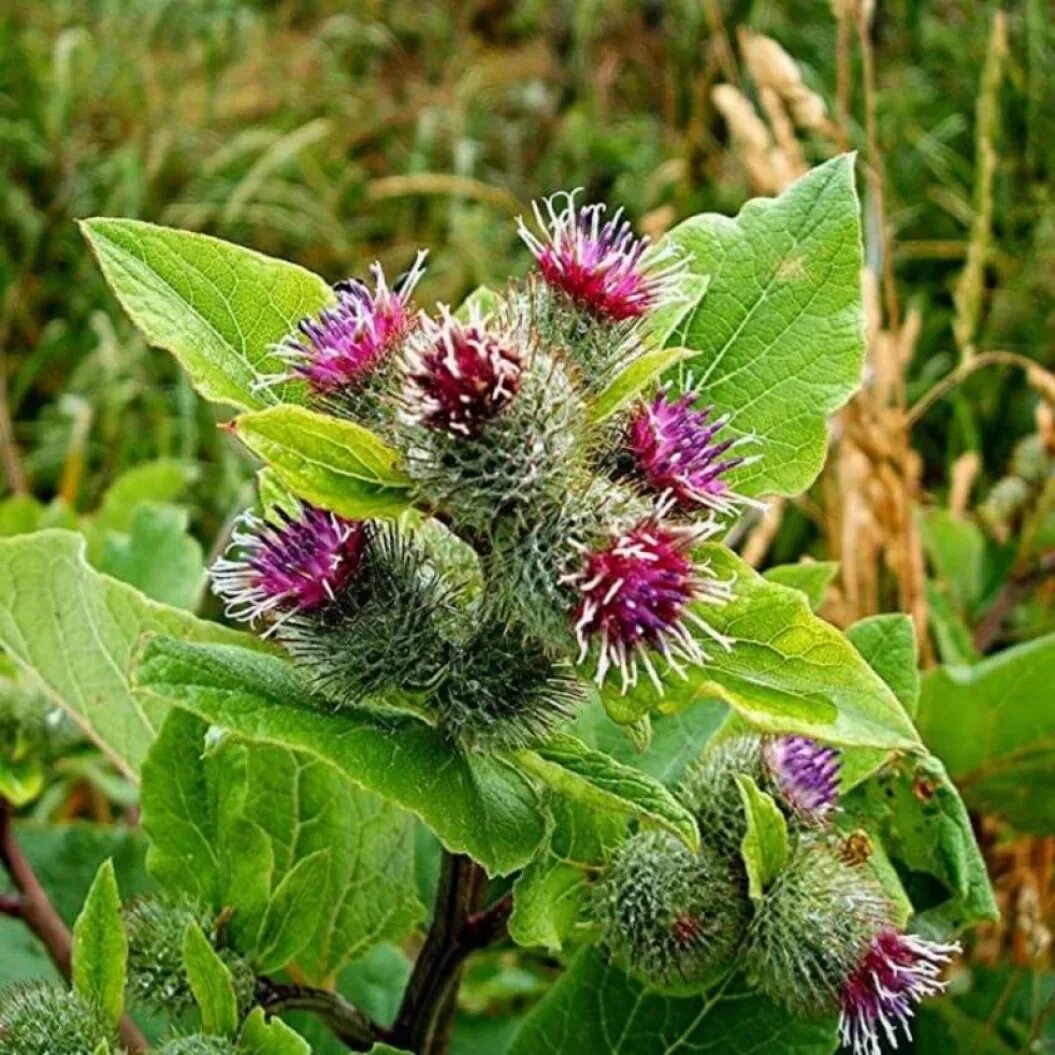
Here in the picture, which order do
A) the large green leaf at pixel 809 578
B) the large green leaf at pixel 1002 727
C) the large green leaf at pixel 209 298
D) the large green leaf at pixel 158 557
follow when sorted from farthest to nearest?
1. the large green leaf at pixel 158 557
2. the large green leaf at pixel 1002 727
3. the large green leaf at pixel 809 578
4. the large green leaf at pixel 209 298

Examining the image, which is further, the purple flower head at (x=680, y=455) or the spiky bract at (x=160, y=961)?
the spiky bract at (x=160, y=961)

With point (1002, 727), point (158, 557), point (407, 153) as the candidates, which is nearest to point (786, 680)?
point (1002, 727)

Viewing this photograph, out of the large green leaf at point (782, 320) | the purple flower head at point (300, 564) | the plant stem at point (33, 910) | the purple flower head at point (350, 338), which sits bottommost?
the plant stem at point (33, 910)

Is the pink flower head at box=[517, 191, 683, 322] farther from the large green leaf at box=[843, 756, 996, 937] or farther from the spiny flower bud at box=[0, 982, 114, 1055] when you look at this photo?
the spiny flower bud at box=[0, 982, 114, 1055]

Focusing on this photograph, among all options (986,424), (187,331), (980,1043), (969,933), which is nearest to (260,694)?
(187,331)

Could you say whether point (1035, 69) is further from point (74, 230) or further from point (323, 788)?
point (323, 788)

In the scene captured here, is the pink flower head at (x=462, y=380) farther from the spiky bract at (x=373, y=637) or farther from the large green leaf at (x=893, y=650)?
the large green leaf at (x=893, y=650)

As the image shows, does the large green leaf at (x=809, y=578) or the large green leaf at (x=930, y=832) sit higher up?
the large green leaf at (x=809, y=578)

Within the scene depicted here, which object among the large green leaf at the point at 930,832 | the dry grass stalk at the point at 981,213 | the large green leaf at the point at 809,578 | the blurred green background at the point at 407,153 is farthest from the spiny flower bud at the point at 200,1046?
the blurred green background at the point at 407,153
